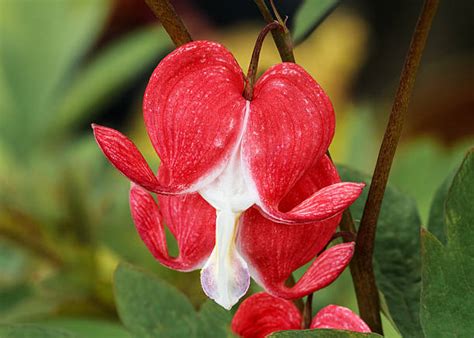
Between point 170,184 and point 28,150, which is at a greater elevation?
point 170,184

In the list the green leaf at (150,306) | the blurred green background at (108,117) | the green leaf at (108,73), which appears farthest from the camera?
the green leaf at (108,73)

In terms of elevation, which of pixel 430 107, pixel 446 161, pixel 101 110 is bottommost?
pixel 430 107

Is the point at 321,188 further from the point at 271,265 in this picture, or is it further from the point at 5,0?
the point at 5,0

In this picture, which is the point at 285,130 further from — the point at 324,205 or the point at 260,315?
the point at 260,315

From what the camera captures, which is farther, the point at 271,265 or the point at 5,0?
the point at 5,0

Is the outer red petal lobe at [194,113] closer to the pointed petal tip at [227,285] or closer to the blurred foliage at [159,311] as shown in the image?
the pointed petal tip at [227,285]

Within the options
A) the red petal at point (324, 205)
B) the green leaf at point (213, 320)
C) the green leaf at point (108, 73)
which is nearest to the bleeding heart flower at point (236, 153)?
the red petal at point (324, 205)

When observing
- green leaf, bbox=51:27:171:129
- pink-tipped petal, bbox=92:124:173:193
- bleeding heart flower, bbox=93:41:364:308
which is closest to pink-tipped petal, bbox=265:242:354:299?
bleeding heart flower, bbox=93:41:364:308

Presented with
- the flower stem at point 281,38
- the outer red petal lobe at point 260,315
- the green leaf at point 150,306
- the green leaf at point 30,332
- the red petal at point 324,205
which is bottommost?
the green leaf at point 150,306

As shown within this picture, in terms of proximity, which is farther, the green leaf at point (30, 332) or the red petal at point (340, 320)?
the green leaf at point (30, 332)

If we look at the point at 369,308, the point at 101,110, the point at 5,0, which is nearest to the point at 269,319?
the point at 369,308
